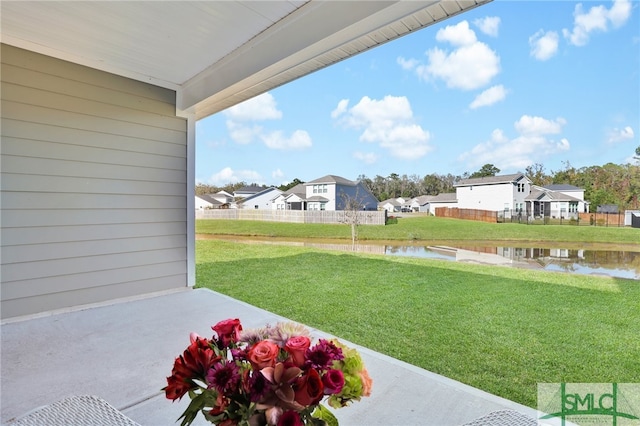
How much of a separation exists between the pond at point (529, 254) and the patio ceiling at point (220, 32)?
164 inches

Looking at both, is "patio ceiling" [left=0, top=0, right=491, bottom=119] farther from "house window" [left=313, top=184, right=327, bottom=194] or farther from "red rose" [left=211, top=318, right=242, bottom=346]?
"house window" [left=313, top=184, right=327, bottom=194]

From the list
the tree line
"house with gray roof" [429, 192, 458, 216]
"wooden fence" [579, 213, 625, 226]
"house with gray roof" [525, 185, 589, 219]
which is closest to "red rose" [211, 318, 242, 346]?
the tree line

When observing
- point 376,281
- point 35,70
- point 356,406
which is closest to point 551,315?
point 376,281

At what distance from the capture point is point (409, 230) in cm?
948

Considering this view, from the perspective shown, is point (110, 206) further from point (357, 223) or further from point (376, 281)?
point (357, 223)

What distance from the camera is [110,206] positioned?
3041 millimetres

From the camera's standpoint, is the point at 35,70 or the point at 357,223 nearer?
the point at 35,70

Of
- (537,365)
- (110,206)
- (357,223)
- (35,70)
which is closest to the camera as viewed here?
(537,365)

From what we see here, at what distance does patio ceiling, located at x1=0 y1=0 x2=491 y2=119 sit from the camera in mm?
1730

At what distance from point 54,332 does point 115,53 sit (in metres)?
2.21

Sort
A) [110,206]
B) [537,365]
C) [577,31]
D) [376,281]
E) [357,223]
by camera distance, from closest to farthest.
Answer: [537,365] → [110,206] → [577,31] → [376,281] → [357,223]

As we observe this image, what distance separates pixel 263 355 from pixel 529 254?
22.6 ft

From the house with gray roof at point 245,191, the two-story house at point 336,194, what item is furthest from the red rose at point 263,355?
the house with gray roof at point 245,191

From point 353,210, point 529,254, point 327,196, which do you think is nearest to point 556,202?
point 529,254
